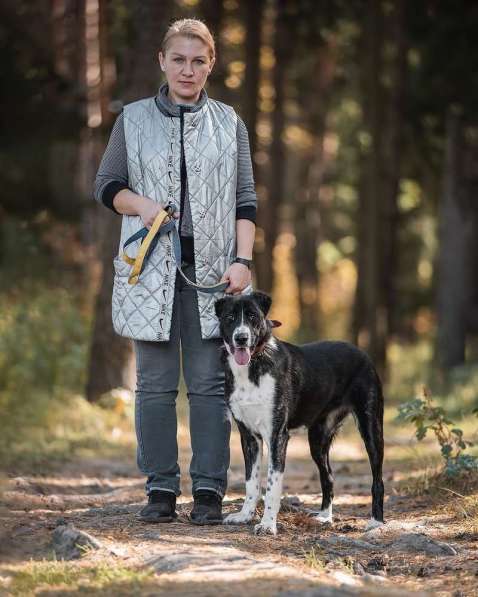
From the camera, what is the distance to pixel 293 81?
3002 cm

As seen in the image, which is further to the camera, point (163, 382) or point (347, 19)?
point (347, 19)

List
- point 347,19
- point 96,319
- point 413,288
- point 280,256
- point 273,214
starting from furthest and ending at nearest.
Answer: point 280,256, point 413,288, point 273,214, point 347,19, point 96,319

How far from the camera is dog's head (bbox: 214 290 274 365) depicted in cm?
667

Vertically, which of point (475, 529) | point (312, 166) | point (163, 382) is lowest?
point (475, 529)

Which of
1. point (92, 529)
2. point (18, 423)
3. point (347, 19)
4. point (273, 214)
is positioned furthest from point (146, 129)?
point (273, 214)

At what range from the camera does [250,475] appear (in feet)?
23.6

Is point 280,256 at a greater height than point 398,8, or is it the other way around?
point 398,8

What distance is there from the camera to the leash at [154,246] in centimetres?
679

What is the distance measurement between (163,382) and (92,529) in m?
0.98

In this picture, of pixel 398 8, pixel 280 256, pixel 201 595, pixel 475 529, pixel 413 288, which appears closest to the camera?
pixel 201 595

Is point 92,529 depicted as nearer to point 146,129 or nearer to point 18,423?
point 146,129

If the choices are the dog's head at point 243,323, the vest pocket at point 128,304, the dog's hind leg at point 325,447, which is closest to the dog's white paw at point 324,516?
the dog's hind leg at point 325,447

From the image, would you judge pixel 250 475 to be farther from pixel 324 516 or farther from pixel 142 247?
pixel 142 247

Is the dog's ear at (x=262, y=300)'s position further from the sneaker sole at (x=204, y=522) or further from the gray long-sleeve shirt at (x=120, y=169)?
the sneaker sole at (x=204, y=522)
